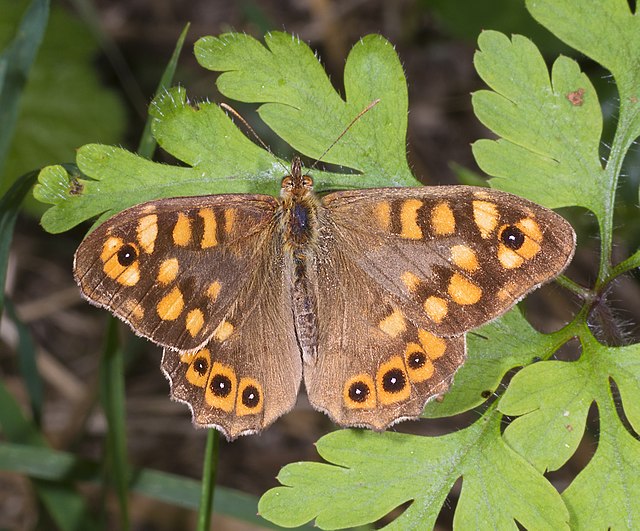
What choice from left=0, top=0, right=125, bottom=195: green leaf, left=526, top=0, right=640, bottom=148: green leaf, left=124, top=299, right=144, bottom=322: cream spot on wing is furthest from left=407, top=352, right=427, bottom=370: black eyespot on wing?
left=0, top=0, right=125, bottom=195: green leaf

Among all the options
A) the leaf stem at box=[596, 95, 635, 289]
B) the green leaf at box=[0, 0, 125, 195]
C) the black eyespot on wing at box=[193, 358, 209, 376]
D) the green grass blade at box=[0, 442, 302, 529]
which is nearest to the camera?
the black eyespot on wing at box=[193, 358, 209, 376]

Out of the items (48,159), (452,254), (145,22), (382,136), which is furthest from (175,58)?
(145,22)

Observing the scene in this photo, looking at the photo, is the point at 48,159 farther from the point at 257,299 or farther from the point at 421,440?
the point at 421,440

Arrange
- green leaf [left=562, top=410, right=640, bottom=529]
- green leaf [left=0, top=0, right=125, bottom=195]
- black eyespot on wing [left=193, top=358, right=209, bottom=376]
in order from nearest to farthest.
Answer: green leaf [left=562, top=410, right=640, bottom=529]
black eyespot on wing [left=193, top=358, right=209, bottom=376]
green leaf [left=0, top=0, right=125, bottom=195]

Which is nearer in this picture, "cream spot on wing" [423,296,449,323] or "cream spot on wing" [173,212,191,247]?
"cream spot on wing" [423,296,449,323]

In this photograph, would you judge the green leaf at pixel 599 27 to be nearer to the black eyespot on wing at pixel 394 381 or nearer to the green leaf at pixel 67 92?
the black eyespot on wing at pixel 394 381

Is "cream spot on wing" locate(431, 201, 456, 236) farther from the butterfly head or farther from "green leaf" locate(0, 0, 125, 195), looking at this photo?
"green leaf" locate(0, 0, 125, 195)
